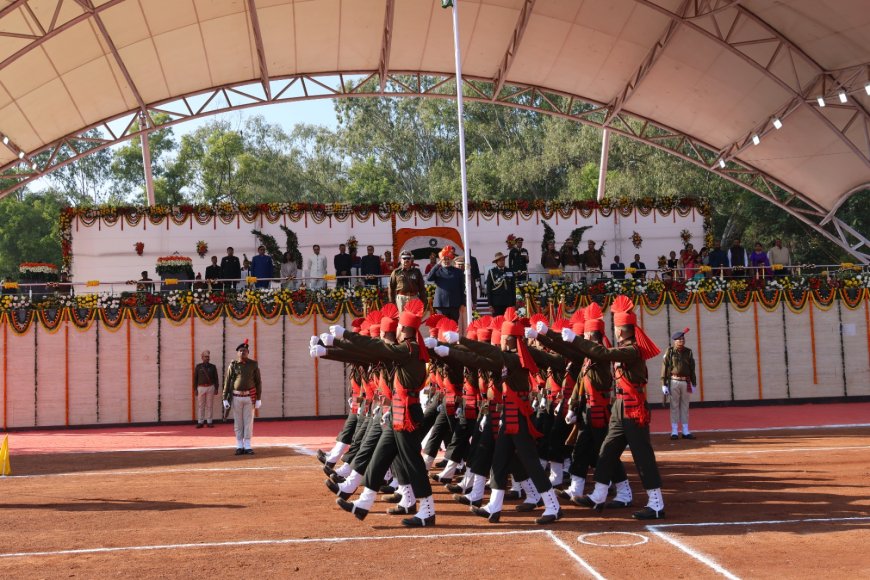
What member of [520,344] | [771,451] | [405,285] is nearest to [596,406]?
[520,344]

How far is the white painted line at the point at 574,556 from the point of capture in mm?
6672

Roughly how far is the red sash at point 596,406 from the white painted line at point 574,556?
6.50ft

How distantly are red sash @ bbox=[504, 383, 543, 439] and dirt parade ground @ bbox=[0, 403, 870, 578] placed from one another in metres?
0.91

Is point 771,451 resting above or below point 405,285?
→ below

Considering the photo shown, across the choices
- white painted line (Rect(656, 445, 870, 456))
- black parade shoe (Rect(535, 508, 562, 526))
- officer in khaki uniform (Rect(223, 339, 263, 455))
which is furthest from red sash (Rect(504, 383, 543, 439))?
officer in khaki uniform (Rect(223, 339, 263, 455))

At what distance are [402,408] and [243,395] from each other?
765 cm

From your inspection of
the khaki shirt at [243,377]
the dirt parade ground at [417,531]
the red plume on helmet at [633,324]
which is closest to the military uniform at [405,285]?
the khaki shirt at [243,377]

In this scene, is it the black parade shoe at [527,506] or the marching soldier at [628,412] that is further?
the black parade shoe at [527,506]

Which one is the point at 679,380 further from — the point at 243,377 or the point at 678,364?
the point at 243,377

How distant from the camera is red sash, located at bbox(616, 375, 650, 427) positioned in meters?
9.00

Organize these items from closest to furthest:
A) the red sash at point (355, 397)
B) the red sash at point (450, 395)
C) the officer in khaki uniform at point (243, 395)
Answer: the red sash at point (450, 395)
the red sash at point (355, 397)
the officer in khaki uniform at point (243, 395)

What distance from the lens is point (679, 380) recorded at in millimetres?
16359

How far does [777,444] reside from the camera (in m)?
14.8

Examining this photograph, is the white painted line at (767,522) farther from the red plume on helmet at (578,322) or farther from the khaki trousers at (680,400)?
the khaki trousers at (680,400)
